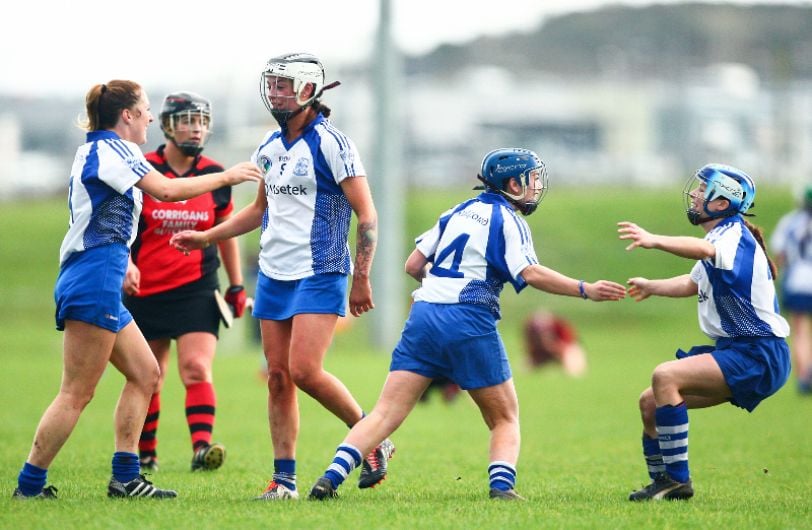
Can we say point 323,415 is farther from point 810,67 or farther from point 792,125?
point 810,67

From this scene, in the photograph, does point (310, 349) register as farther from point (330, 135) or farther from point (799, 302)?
point (799, 302)

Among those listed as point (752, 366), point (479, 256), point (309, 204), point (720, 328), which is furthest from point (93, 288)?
point (752, 366)

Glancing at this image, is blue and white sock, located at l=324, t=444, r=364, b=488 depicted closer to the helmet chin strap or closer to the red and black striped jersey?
the red and black striped jersey

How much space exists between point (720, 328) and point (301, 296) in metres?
2.35

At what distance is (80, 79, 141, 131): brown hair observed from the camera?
6789 mm

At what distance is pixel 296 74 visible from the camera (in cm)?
694

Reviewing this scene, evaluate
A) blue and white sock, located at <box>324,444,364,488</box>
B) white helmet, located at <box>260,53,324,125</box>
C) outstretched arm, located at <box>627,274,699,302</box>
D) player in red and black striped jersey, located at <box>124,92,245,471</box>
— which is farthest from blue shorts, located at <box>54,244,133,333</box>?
outstretched arm, located at <box>627,274,699,302</box>

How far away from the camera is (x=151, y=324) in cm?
855

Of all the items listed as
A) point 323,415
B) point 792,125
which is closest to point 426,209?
point 792,125

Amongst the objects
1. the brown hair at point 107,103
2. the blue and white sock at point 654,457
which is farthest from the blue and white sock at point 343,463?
the brown hair at point 107,103

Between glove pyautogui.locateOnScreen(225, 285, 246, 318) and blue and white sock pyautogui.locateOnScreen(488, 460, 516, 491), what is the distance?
2.71 metres

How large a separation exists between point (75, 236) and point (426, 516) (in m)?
2.35

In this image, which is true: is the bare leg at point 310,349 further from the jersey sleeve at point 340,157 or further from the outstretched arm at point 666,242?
the outstretched arm at point 666,242

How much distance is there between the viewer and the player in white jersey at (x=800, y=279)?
14922mm
